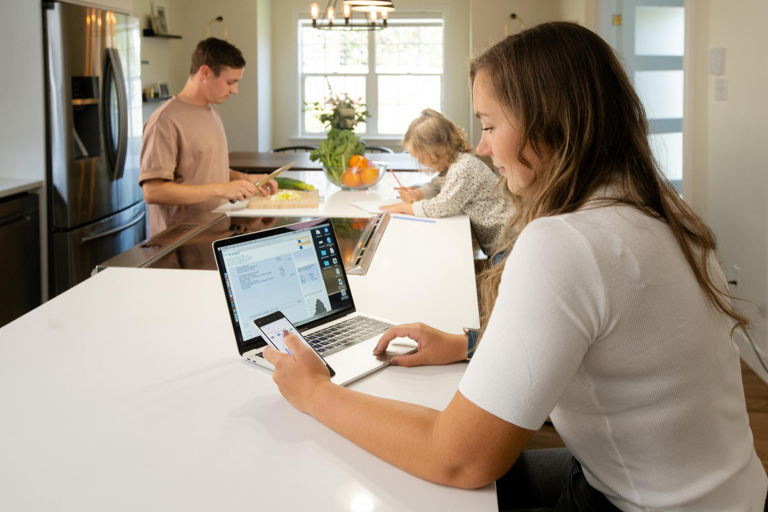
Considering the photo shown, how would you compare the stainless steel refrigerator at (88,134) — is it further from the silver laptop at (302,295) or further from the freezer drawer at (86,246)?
the silver laptop at (302,295)

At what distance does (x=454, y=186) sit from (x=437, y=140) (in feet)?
0.90

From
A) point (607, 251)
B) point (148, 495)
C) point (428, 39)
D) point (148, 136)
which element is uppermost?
point (428, 39)

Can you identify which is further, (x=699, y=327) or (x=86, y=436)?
(x=86, y=436)

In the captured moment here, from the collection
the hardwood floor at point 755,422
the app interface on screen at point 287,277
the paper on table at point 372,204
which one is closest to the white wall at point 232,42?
the paper on table at point 372,204

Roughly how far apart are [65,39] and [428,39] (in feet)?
16.9

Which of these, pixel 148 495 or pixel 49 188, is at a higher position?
pixel 49 188

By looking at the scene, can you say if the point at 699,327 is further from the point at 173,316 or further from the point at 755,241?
the point at 755,241

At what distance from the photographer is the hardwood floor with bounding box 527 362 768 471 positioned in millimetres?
2959

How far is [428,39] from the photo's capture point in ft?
28.9

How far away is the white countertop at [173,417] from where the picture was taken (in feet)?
3.56

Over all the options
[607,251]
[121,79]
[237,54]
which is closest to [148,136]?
[237,54]

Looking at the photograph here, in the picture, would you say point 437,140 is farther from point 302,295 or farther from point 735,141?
point 302,295

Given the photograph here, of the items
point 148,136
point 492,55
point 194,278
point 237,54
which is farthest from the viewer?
point 237,54

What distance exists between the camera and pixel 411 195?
3588 mm
